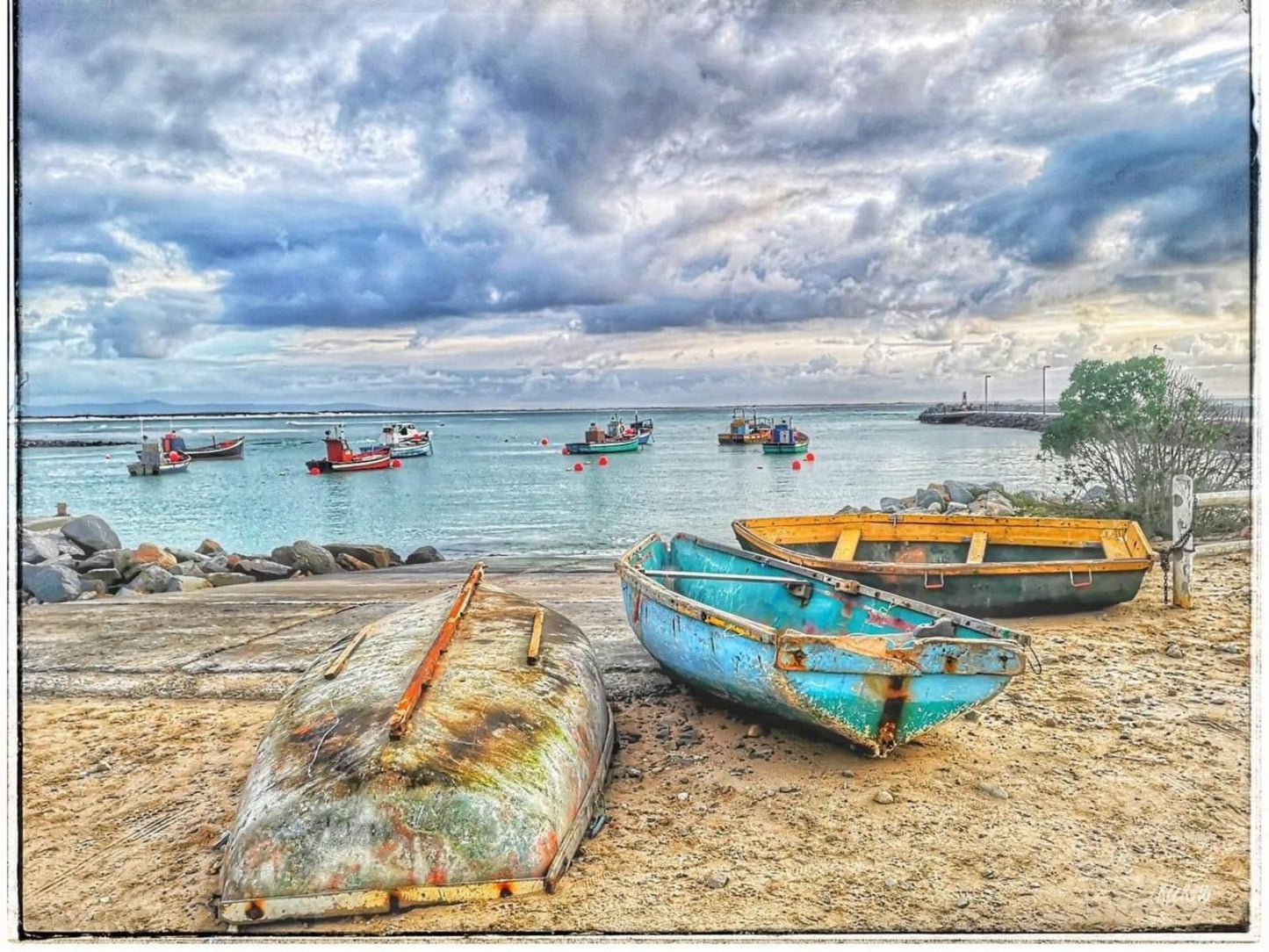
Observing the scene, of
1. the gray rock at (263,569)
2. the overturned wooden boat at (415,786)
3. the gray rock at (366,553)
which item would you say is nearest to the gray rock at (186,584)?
the gray rock at (263,569)

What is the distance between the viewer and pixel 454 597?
5027 mm

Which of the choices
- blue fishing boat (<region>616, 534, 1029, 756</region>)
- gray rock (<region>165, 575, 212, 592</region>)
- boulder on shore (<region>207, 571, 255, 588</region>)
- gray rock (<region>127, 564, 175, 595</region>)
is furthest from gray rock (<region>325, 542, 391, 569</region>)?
blue fishing boat (<region>616, 534, 1029, 756</region>)

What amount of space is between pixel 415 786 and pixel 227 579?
1062 centimetres

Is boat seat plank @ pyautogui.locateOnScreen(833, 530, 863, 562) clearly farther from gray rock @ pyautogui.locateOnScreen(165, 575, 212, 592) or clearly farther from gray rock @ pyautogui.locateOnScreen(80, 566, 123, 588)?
gray rock @ pyautogui.locateOnScreen(80, 566, 123, 588)

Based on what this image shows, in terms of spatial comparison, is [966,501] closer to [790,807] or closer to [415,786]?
[790,807]

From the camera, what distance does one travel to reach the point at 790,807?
382 cm

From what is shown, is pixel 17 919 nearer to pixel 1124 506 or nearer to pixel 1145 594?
pixel 1145 594

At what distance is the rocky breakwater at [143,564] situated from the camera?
10461 mm

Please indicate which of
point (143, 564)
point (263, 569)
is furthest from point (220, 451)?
point (143, 564)

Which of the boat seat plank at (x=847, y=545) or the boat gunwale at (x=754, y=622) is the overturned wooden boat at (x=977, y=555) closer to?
the boat seat plank at (x=847, y=545)

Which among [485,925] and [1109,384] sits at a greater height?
[1109,384]

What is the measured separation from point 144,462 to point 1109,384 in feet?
124

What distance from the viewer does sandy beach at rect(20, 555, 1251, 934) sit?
9.84 feet

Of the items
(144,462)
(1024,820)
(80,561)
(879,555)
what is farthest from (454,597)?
(144,462)
